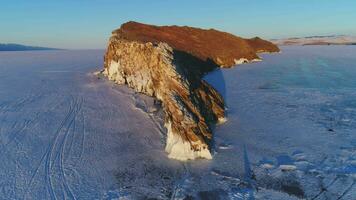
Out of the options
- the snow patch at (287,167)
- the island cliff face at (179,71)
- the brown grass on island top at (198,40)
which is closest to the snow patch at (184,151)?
the island cliff face at (179,71)

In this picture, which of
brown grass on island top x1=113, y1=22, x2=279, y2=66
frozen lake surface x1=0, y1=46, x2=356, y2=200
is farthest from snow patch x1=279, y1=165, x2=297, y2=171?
brown grass on island top x1=113, y1=22, x2=279, y2=66

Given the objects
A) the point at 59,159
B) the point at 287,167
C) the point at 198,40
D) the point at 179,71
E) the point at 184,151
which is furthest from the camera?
the point at 198,40

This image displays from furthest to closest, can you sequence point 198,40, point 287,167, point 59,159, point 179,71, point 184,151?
point 198,40, point 179,71, point 59,159, point 184,151, point 287,167

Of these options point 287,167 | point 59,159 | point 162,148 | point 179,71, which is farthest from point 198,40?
point 287,167

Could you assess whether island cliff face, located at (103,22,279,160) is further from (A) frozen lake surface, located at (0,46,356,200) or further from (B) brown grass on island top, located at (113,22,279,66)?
(A) frozen lake surface, located at (0,46,356,200)

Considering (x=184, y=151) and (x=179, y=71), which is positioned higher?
(x=179, y=71)

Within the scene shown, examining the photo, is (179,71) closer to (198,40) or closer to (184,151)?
(184,151)

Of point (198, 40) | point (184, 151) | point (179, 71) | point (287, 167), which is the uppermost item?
point (198, 40)

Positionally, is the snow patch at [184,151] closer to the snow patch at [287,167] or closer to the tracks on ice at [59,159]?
the snow patch at [287,167]
